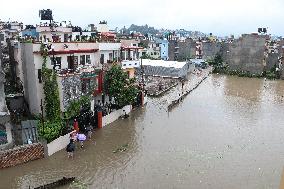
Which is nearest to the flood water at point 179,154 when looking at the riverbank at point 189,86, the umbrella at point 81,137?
the umbrella at point 81,137

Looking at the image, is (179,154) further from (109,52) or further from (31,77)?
(109,52)

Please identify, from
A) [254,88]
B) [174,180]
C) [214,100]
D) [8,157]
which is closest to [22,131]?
[8,157]

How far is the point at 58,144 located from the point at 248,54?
5690 cm

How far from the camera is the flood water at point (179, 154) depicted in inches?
874

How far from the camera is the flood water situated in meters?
22.2

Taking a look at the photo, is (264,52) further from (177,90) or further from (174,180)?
(174,180)

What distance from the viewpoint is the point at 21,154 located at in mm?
23266

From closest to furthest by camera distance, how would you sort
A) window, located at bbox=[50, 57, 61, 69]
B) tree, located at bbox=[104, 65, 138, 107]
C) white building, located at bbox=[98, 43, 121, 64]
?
window, located at bbox=[50, 57, 61, 69] → tree, located at bbox=[104, 65, 138, 107] → white building, located at bbox=[98, 43, 121, 64]

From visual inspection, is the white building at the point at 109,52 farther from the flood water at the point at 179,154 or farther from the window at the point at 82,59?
the flood water at the point at 179,154

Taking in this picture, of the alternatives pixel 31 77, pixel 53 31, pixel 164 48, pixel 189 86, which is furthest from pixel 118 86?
pixel 164 48

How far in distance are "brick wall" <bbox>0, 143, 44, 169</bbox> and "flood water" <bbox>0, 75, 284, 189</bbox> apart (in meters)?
0.42

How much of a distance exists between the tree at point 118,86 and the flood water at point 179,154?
225cm

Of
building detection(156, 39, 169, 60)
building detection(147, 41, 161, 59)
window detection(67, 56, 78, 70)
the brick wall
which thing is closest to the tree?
window detection(67, 56, 78, 70)

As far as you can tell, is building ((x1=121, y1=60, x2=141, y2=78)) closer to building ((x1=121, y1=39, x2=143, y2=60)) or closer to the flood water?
building ((x1=121, y1=39, x2=143, y2=60))
